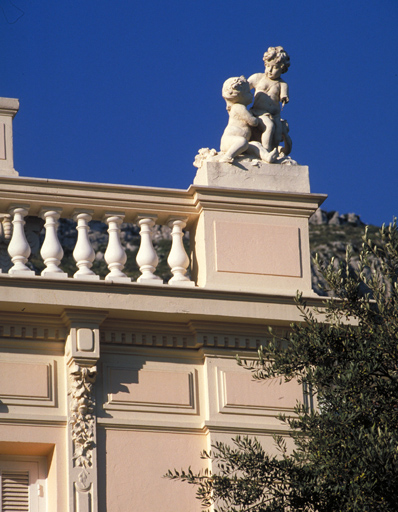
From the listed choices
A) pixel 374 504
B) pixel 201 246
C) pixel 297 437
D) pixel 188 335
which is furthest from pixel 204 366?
pixel 374 504

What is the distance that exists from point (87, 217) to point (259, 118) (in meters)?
2.43

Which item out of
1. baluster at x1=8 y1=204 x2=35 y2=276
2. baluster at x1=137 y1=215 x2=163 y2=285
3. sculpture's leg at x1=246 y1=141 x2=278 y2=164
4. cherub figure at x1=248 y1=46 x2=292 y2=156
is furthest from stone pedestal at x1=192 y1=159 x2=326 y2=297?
baluster at x1=8 y1=204 x2=35 y2=276

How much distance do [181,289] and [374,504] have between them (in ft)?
11.7

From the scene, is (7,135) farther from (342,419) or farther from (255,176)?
(342,419)

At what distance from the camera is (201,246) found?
1309cm

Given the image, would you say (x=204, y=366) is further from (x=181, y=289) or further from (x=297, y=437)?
(x=297, y=437)

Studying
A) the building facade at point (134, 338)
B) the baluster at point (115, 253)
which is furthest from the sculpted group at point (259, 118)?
the baluster at point (115, 253)

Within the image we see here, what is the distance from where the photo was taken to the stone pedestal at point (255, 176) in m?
13.4

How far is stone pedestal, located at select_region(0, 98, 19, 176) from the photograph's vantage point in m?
13.2

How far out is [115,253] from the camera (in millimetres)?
12750

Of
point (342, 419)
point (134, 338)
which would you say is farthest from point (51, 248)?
point (342, 419)

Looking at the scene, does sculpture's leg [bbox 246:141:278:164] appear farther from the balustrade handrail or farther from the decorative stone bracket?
the decorative stone bracket

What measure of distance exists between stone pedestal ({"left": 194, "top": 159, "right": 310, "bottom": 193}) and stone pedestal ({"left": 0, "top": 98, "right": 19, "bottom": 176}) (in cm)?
211

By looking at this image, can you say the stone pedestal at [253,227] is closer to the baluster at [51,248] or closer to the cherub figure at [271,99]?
the cherub figure at [271,99]
